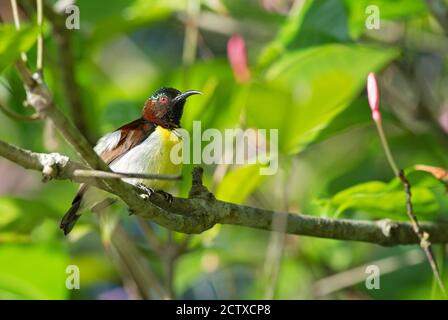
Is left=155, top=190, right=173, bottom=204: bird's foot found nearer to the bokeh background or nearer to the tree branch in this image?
the tree branch

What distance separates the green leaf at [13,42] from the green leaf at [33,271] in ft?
2.97

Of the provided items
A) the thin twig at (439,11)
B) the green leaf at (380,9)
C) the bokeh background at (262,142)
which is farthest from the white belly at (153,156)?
the thin twig at (439,11)

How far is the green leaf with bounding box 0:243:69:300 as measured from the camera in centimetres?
292

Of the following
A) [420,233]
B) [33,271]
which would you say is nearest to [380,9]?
[420,233]

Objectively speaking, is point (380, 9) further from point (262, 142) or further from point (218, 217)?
point (218, 217)

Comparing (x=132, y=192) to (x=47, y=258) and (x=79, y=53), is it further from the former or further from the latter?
(x=79, y=53)

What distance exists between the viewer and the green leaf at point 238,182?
2.71 metres

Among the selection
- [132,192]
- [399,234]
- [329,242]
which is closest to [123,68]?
[329,242]

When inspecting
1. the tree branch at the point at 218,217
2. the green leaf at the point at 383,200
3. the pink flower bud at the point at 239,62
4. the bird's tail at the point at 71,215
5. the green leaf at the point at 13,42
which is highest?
A: the pink flower bud at the point at 239,62

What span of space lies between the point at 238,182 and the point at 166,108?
1.12 ft

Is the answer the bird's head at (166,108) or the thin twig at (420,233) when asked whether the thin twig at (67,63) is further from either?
the thin twig at (420,233)

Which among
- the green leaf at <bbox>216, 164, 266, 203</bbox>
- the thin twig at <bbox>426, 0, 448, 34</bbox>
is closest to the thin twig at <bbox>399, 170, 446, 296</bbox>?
the green leaf at <bbox>216, 164, 266, 203</bbox>

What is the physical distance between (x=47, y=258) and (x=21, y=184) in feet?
5.95

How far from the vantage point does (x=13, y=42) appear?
2.31m
